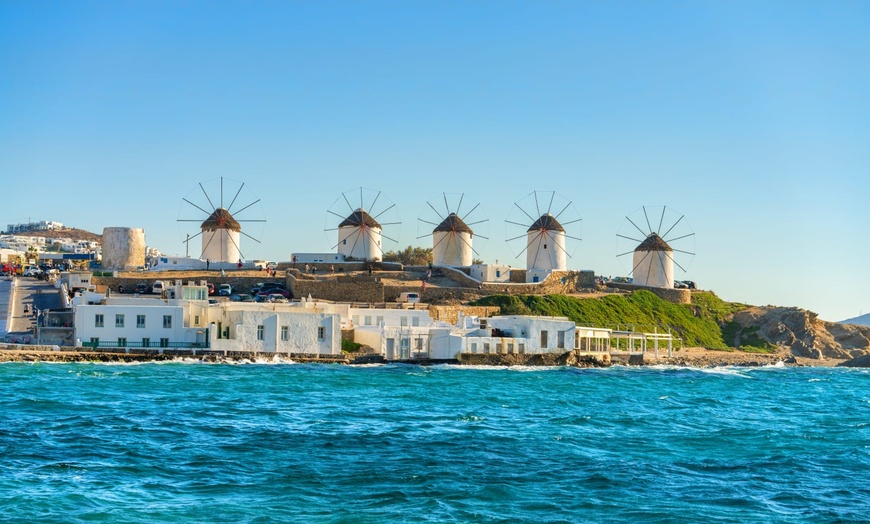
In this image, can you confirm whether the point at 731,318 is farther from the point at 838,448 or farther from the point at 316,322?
the point at 838,448

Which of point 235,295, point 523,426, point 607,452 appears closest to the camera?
point 607,452

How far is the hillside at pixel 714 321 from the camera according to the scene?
251 ft

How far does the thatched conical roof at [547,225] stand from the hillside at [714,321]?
917cm

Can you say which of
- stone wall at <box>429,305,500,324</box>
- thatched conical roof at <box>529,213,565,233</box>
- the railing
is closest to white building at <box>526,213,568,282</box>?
thatched conical roof at <box>529,213,565,233</box>

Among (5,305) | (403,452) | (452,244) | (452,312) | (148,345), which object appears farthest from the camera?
(452,244)

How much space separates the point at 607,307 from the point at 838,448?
159ft

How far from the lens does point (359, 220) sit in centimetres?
8800

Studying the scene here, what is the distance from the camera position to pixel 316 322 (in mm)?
57031

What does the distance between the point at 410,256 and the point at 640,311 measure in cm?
3110

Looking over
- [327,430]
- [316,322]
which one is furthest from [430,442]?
[316,322]

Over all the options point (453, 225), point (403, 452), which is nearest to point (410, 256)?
point (453, 225)

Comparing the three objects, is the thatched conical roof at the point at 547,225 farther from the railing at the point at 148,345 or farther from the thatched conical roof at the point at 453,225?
the railing at the point at 148,345

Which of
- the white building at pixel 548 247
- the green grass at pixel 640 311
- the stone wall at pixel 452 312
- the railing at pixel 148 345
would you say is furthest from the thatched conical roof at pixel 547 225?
the railing at pixel 148 345

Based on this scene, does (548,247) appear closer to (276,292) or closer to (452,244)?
(452,244)
